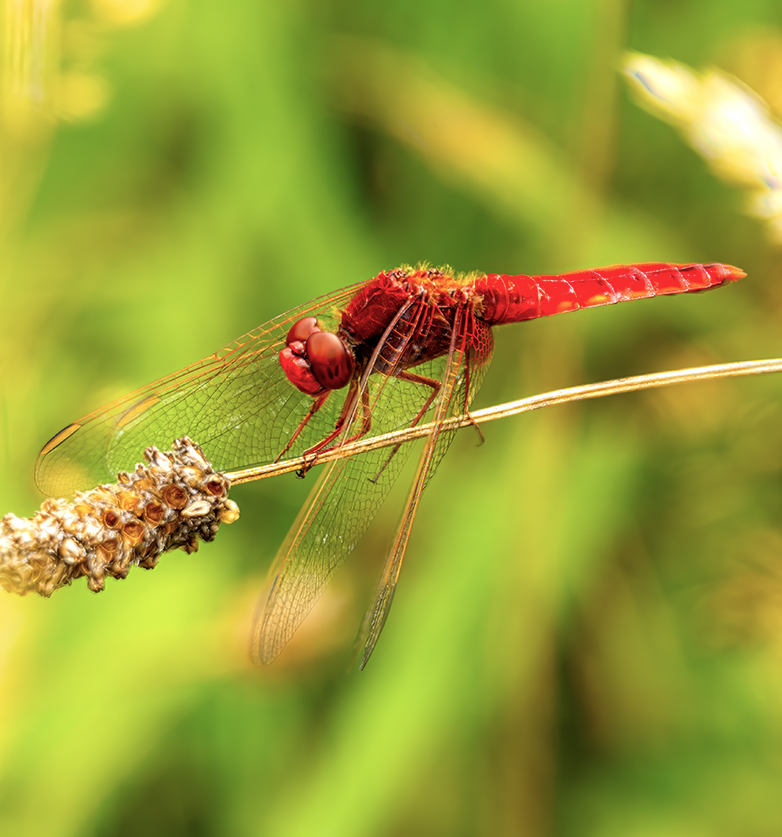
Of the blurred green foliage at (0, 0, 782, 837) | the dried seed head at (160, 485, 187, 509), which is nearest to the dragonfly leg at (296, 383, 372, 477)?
the blurred green foliage at (0, 0, 782, 837)

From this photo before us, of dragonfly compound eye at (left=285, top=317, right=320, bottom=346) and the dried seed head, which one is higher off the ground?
dragonfly compound eye at (left=285, top=317, right=320, bottom=346)

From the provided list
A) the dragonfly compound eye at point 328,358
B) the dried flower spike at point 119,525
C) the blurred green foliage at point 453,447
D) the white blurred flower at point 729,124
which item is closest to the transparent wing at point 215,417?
the dragonfly compound eye at point 328,358

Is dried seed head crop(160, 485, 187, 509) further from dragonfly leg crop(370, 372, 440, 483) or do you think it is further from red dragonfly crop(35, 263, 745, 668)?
dragonfly leg crop(370, 372, 440, 483)

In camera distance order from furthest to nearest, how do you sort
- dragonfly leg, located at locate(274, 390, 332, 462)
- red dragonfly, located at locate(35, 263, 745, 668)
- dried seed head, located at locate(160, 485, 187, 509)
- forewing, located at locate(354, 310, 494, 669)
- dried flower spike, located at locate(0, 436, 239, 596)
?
1. dragonfly leg, located at locate(274, 390, 332, 462)
2. red dragonfly, located at locate(35, 263, 745, 668)
3. forewing, located at locate(354, 310, 494, 669)
4. dried seed head, located at locate(160, 485, 187, 509)
5. dried flower spike, located at locate(0, 436, 239, 596)

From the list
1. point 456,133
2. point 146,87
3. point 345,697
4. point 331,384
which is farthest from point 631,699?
point 146,87

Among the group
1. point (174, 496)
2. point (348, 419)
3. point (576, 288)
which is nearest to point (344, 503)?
point (348, 419)

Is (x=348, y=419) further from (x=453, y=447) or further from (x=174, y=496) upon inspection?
(x=174, y=496)
